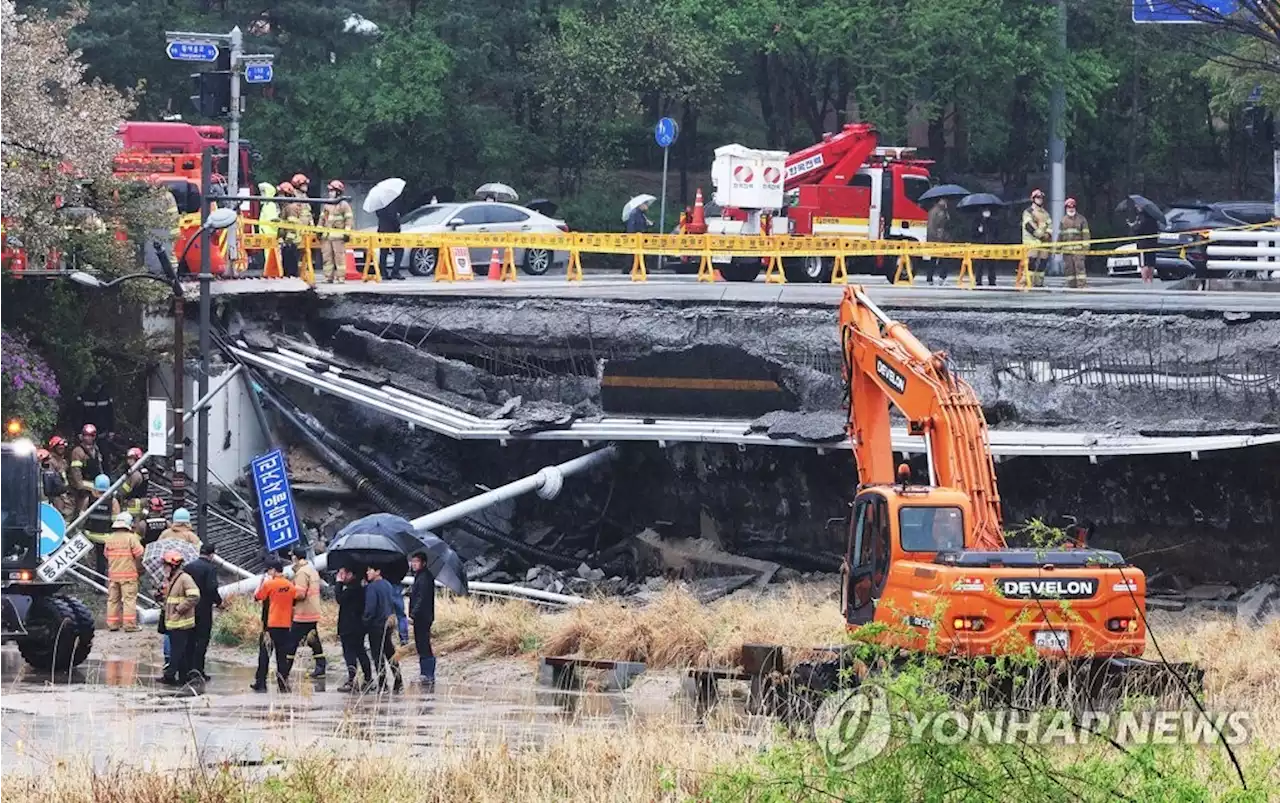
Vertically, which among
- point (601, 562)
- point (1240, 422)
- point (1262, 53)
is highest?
point (1262, 53)

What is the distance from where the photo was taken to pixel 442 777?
11.7m

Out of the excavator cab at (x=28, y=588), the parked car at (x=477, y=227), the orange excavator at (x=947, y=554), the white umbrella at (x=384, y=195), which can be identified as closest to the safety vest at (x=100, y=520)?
the excavator cab at (x=28, y=588)

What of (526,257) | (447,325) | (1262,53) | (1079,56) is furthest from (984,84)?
(447,325)

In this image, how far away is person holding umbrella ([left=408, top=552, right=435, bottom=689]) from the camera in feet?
60.8

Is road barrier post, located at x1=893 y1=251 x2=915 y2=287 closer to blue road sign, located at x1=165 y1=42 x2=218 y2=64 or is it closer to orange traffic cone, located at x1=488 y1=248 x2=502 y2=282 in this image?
orange traffic cone, located at x1=488 y1=248 x2=502 y2=282

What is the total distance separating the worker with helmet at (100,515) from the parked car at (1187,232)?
650 inches

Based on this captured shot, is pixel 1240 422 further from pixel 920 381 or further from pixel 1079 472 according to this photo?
pixel 920 381

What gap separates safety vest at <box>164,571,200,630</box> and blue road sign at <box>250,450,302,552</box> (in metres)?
5.77

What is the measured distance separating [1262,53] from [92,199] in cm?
2216

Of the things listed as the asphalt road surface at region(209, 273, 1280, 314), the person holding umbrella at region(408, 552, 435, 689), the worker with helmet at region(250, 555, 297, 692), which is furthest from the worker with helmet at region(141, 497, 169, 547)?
the person holding umbrella at region(408, 552, 435, 689)

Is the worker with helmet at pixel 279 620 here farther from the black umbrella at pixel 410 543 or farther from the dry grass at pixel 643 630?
the dry grass at pixel 643 630

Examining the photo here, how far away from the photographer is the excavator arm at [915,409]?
1678 centimetres

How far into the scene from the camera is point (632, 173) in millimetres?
51938

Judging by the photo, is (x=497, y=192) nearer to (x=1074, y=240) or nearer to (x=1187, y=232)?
(x=1074, y=240)
